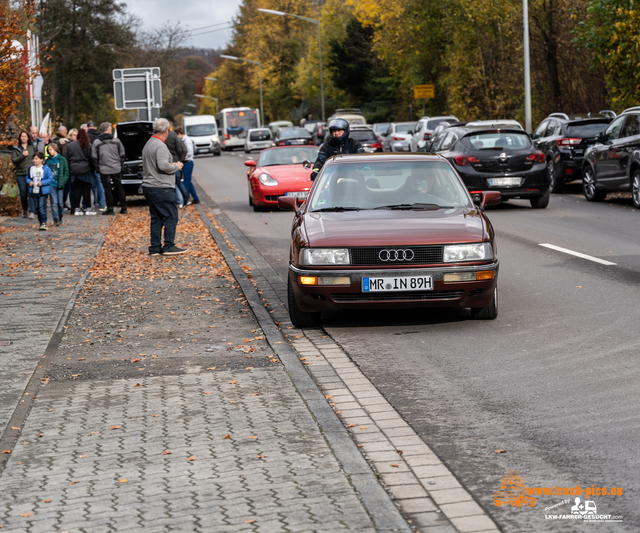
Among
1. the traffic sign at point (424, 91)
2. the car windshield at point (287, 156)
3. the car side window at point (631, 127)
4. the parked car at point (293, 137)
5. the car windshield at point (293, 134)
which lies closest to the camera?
the car side window at point (631, 127)

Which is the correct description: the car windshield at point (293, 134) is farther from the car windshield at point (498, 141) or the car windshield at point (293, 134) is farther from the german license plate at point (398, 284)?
the german license plate at point (398, 284)

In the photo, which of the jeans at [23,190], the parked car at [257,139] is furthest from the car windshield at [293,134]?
the jeans at [23,190]

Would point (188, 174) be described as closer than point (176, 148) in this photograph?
No

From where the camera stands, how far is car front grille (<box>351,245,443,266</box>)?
320 inches

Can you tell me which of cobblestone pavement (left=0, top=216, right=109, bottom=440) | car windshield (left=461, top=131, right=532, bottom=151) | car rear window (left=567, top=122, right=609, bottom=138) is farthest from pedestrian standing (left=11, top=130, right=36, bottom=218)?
car rear window (left=567, top=122, right=609, bottom=138)

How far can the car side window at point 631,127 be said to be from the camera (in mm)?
18781

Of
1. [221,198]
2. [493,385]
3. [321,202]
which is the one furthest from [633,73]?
[493,385]

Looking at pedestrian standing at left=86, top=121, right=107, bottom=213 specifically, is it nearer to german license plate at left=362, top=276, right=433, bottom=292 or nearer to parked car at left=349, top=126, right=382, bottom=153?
german license plate at left=362, top=276, right=433, bottom=292

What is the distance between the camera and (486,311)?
28.2 feet

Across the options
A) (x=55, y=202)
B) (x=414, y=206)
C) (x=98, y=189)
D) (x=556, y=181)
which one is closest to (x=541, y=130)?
(x=556, y=181)

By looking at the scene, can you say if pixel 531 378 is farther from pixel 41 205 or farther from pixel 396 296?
pixel 41 205

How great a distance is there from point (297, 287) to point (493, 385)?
94.0 inches

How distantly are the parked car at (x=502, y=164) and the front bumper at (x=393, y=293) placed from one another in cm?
1085

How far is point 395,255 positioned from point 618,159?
1219 cm
